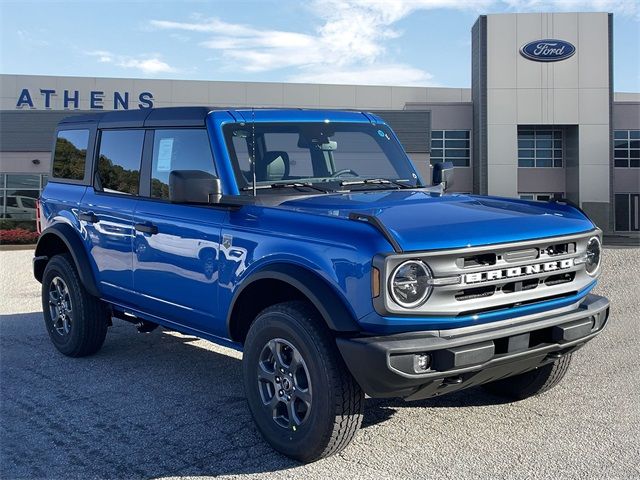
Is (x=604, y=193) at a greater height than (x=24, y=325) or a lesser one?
greater

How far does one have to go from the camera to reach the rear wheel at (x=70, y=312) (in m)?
6.32

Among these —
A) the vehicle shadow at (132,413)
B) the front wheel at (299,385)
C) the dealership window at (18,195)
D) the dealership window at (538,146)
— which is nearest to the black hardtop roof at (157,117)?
the front wheel at (299,385)

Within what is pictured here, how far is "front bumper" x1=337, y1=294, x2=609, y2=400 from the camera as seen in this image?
3531 mm

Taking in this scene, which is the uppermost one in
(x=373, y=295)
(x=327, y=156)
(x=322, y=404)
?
(x=327, y=156)

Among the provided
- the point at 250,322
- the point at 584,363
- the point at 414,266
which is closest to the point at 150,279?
the point at 250,322

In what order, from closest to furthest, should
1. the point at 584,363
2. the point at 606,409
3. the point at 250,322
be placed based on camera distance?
1. the point at 250,322
2. the point at 606,409
3. the point at 584,363

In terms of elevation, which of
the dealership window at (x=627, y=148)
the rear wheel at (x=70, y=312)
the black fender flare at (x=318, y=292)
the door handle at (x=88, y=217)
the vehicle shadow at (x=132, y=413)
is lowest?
the vehicle shadow at (x=132, y=413)

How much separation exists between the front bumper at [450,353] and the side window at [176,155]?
1.91 metres

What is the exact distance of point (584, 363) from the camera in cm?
622

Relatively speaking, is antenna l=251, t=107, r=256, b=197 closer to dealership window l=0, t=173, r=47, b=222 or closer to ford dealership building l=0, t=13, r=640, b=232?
ford dealership building l=0, t=13, r=640, b=232

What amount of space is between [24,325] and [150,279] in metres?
4.02

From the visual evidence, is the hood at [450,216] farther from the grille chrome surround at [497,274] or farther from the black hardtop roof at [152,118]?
the black hardtop roof at [152,118]

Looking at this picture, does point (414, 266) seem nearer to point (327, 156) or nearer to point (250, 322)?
point (250, 322)

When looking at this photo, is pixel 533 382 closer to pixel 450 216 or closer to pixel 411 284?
pixel 450 216
